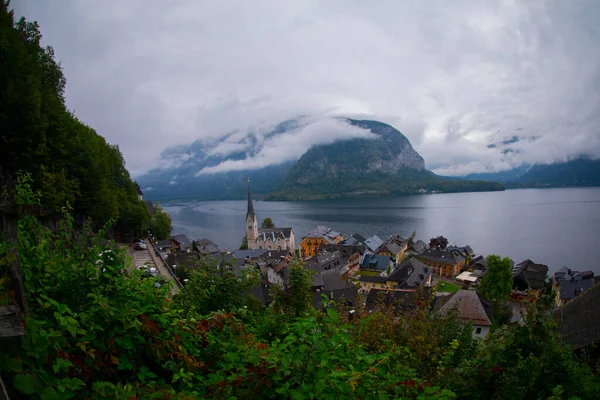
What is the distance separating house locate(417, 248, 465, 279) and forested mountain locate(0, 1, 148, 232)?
4453 cm

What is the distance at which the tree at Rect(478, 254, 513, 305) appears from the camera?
97.4 ft

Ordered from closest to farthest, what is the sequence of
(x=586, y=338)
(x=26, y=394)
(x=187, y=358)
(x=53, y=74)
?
1. (x=26, y=394)
2. (x=187, y=358)
3. (x=586, y=338)
4. (x=53, y=74)

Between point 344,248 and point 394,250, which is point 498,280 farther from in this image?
point 344,248

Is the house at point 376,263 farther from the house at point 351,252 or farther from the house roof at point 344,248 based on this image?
the house roof at point 344,248

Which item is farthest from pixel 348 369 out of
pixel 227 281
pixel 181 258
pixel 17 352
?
pixel 181 258

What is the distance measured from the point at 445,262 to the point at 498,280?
2105 cm

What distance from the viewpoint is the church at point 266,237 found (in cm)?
7094

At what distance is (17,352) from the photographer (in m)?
2.33

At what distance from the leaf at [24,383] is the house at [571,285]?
134 feet

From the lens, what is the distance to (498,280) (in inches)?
1175

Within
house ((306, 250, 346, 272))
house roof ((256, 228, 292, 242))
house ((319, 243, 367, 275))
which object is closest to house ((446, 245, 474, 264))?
house ((319, 243, 367, 275))

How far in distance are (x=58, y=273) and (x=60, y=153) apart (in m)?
20.8

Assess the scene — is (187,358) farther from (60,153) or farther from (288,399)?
(60,153)

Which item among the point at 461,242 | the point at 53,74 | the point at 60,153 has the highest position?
Answer: the point at 53,74
